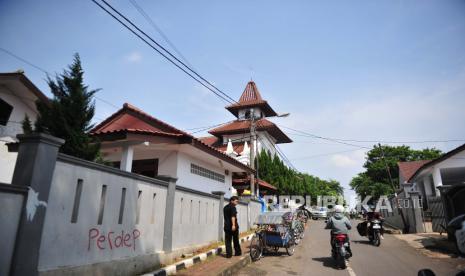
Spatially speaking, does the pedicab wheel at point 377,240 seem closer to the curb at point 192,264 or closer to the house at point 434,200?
the house at point 434,200

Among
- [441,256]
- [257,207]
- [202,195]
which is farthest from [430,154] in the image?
[202,195]

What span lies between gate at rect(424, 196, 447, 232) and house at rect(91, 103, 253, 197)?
9.87 meters

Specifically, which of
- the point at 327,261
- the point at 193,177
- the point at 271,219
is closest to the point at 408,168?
the point at 271,219

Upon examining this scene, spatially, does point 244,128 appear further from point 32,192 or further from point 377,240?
point 32,192

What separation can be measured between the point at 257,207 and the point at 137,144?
8.92 m

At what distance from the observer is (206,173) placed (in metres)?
14.5

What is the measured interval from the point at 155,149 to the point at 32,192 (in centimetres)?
835

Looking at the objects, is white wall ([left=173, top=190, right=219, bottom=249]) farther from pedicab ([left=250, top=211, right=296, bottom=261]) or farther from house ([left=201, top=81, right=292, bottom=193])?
house ([left=201, top=81, right=292, bottom=193])

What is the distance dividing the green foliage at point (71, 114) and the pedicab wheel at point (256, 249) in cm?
546

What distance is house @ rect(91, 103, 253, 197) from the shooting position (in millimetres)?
10328

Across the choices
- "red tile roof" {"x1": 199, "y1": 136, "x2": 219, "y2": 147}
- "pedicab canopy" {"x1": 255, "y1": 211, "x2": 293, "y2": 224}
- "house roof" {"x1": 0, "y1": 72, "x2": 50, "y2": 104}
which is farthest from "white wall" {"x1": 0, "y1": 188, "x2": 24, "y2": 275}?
"red tile roof" {"x1": 199, "y1": 136, "x2": 219, "y2": 147}

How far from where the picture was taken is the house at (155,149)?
33.9 ft

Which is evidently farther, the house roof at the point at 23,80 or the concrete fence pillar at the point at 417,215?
the concrete fence pillar at the point at 417,215

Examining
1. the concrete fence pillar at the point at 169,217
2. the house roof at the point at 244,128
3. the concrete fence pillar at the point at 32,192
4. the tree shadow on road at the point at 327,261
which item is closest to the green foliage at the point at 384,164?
the house roof at the point at 244,128
